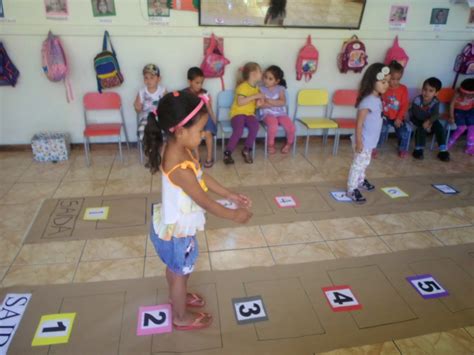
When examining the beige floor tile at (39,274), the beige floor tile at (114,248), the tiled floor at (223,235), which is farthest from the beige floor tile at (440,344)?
the beige floor tile at (39,274)

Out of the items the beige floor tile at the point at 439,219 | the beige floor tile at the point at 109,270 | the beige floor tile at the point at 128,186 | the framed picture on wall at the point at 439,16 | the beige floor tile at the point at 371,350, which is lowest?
the beige floor tile at the point at 371,350

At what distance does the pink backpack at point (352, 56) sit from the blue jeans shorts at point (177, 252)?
3235mm

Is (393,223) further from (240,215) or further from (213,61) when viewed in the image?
(213,61)

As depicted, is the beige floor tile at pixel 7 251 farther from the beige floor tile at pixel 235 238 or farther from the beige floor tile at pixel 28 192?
the beige floor tile at pixel 235 238

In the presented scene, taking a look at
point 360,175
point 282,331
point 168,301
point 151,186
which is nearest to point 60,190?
point 151,186

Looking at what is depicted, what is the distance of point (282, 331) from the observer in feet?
5.98

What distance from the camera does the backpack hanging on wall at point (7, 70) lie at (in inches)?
136

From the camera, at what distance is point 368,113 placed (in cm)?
279

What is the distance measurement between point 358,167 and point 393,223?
53cm

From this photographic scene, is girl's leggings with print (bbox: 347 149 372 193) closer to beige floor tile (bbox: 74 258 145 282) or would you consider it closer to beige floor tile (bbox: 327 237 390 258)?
beige floor tile (bbox: 327 237 390 258)

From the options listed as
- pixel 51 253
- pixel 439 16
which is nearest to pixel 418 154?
pixel 439 16

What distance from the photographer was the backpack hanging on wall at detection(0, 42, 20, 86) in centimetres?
346

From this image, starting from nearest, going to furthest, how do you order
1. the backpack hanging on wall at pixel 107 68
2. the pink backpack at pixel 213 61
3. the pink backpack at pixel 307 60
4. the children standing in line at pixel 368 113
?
the children standing in line at pixel 368 113, the backpack hanging on wall at pixel 107 68, the pink backpack at pixel 213 61, the pink backpack at pixel 307 60

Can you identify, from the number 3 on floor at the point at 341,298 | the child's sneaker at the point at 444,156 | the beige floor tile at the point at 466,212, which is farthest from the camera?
the child's sneaker at the point at 444,156
